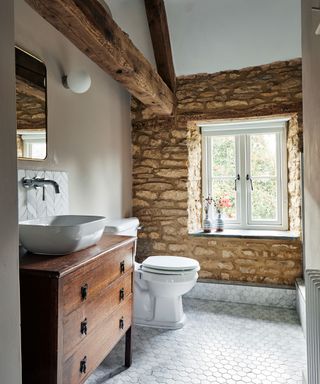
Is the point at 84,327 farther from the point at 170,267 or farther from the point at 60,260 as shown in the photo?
the point at 170,267

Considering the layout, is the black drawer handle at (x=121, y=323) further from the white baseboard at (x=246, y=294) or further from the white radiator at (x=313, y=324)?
the white baseboard at (x=246, y=294)

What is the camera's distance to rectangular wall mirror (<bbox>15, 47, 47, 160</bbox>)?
5.92ft

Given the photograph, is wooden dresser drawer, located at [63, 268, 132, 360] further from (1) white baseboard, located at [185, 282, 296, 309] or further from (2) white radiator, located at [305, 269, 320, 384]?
(1) white baseboard, located at [185, 282, 296, 309]

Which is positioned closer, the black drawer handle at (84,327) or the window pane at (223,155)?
the black drawer handle at (84,327)

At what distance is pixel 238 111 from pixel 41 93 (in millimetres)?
2013

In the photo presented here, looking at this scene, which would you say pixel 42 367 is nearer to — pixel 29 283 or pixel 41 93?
pixel 29 283

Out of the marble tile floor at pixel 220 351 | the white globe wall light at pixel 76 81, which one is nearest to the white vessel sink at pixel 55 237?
the marble tile floor at pixel 220 351

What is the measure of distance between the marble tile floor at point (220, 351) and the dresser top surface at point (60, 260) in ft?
2.93

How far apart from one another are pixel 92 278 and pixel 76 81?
1.41 m

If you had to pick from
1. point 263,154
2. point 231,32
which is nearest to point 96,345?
point 263,154

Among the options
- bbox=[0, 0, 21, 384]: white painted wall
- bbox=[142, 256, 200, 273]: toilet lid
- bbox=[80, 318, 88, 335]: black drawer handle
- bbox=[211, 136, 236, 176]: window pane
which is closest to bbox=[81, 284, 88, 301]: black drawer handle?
bbox=[80, 318, 88, 335]: black drawer handle

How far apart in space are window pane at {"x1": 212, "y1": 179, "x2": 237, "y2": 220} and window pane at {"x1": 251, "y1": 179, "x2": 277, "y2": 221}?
0.21 m

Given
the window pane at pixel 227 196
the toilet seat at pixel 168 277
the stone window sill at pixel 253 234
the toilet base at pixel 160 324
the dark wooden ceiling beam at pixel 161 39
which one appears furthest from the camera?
the window pane at pixel 227 196

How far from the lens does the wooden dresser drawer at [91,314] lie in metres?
1.36
